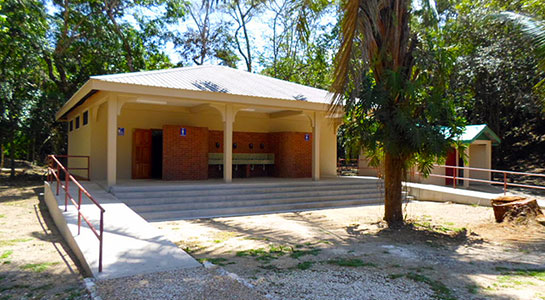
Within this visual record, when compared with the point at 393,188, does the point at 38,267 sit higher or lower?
lower

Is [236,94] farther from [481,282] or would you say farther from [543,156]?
[543,156]

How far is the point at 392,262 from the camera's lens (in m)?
5.89

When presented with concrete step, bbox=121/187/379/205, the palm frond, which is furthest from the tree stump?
concrete step, bbox=121/187/379/205

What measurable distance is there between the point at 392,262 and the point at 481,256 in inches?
71.0

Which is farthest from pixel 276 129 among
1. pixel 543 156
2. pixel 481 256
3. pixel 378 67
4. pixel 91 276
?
pixel 543 156

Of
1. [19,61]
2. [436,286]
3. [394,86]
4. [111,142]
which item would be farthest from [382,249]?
[19,61]

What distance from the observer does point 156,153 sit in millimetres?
14617

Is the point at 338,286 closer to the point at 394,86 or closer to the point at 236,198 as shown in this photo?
the point at 394,86

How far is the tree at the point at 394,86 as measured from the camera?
7.58 metres

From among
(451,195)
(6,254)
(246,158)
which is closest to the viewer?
(6,254)

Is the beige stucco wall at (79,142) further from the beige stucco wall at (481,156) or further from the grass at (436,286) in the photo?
the beige stucco wall at (481,156)

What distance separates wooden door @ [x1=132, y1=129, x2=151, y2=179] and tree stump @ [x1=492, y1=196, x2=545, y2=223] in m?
11.6

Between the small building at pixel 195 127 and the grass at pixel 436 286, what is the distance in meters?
6.79

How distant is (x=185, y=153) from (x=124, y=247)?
7.96 m
